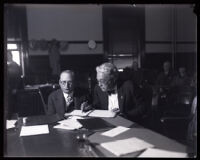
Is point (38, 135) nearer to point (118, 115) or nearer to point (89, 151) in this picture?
point (89, 151)

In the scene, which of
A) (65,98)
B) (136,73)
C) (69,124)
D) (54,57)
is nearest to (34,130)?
(69,124)

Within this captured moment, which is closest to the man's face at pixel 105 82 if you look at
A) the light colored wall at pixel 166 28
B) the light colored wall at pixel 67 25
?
the light colored wall at pixel 67 25

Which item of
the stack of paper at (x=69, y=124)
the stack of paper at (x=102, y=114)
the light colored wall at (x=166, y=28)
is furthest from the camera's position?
the light colored wall at (x=166, y=28)

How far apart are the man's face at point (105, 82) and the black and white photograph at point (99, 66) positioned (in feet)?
0.04

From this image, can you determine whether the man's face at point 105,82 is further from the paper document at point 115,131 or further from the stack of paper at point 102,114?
the paper document at point 115,131

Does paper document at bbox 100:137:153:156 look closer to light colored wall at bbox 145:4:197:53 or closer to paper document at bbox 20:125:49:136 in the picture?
paper document at bbox 20:125:49:136

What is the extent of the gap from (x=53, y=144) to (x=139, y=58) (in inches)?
220

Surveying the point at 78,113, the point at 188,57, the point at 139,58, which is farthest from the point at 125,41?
the point at 78,113

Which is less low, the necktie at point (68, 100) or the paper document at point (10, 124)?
the necktie at point (68, 100)

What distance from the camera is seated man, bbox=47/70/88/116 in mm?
2789

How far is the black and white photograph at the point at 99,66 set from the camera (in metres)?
2.70

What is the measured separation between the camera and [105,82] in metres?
2.82

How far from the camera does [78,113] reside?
2.46 meters

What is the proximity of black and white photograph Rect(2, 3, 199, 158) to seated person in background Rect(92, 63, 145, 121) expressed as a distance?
0.01 m
